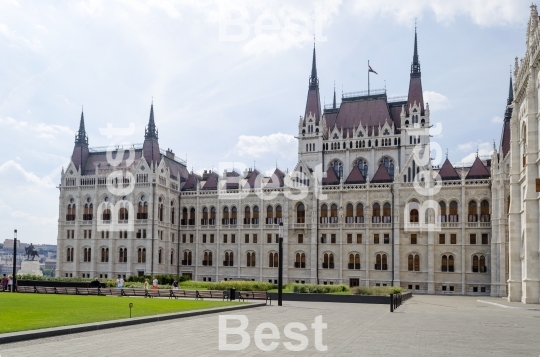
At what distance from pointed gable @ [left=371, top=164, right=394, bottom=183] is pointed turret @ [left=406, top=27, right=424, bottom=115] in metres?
10.4

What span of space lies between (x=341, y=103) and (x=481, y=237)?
28.9 m

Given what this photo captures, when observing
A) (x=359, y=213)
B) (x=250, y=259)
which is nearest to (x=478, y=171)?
Result: (x=359, y=213)

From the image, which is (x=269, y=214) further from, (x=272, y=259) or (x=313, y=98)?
(x=313, y=98)

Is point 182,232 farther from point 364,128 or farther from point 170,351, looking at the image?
point 170,351

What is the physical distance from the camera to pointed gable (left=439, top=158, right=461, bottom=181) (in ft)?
231

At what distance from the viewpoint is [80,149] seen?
86.2 metres

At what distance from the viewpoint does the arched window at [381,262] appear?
235ft

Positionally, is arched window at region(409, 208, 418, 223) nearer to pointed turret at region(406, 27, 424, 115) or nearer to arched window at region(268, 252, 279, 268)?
pointed turret at region(406, 27, 424, 115)

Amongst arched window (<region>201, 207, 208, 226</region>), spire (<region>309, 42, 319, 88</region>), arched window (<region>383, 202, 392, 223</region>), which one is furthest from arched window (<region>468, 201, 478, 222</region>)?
arched window (<region>201, 207, 208, 226</region>)

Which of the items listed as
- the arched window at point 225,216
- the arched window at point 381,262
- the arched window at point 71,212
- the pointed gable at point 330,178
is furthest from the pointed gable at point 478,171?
the arched window at point 71,212

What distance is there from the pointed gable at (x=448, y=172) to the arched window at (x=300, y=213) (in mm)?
17537

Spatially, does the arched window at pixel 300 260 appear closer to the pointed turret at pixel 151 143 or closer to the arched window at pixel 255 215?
the arched window at pixel 255 215

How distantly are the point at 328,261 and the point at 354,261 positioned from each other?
10.7 feet

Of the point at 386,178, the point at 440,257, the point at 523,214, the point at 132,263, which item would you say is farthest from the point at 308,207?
the point at 523,214
